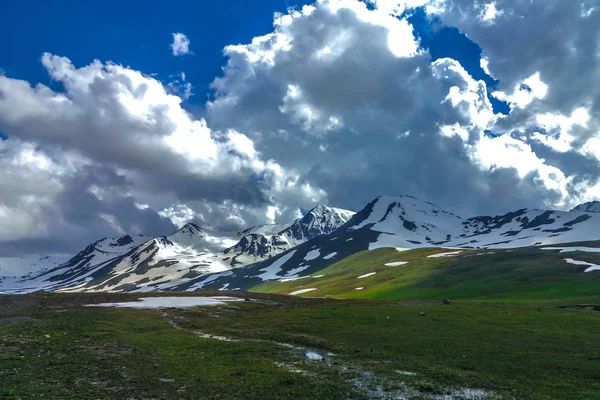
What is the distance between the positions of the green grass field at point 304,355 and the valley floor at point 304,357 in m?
0.11

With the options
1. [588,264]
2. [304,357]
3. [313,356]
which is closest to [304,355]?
[313,356]

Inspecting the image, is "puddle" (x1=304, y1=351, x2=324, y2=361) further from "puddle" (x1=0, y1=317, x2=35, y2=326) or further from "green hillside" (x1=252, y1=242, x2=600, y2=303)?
"green hillside" (x1=252, y1=242, x2=600, y2=303)

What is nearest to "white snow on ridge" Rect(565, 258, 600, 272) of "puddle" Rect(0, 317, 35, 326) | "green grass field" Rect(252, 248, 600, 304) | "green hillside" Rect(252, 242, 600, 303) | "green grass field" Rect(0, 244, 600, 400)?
"green hillside" Rect(252, 242, 600, 303)

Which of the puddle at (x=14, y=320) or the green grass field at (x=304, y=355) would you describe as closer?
the green grass field at (x=304, y=355)

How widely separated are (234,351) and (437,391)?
17.9 m

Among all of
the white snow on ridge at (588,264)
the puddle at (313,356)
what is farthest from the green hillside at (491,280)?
the puddle at (313,356)

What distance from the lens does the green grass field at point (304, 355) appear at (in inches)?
909

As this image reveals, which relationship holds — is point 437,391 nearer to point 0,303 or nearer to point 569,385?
point 569,385

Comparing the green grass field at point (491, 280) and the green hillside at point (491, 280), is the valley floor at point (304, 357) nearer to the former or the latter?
the green grass field at point (491, 280)

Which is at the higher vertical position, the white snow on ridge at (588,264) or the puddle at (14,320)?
the puddle at (14,320)

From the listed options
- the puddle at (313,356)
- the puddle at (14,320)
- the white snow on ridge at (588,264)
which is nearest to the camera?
the puddle at (313,356)

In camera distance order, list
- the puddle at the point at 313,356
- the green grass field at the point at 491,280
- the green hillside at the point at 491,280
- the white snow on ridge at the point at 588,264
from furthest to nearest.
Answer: the white snow on ridge at the point at 588,264 < the green hillside at the point at 491,280 < the green grass field at the point at 491,280 < the puddle at the point at 313,356

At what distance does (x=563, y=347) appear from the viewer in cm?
3694

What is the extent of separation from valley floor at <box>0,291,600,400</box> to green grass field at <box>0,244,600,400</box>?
105mm
